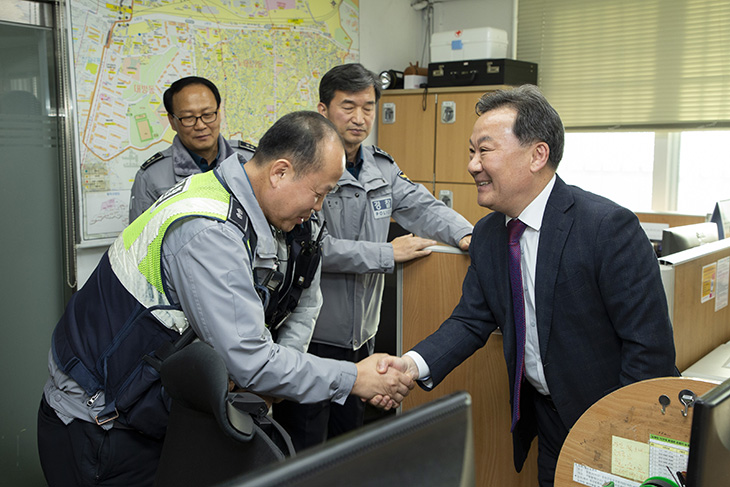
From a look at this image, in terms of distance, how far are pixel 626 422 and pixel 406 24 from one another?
462cm

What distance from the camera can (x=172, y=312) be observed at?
4.76ft

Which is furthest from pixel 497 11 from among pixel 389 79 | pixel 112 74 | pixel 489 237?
pixel 489 237

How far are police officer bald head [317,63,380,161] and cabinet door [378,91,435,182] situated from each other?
7.79ft

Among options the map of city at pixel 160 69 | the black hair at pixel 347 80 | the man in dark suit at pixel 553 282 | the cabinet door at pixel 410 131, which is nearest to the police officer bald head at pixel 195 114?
the map of city at pixel 160 69

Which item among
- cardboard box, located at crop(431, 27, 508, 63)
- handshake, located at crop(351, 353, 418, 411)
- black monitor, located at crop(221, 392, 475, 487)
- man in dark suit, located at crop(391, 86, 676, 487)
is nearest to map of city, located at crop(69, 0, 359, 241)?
cardboard box, located at crop(431, 27, 508, 63)

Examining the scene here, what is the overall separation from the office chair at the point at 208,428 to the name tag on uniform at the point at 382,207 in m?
1.44

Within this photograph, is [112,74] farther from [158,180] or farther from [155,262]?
[155,262]

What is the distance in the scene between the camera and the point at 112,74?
320 cm

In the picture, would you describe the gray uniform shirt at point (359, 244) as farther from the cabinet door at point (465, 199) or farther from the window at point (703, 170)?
the window at point (703, 170)

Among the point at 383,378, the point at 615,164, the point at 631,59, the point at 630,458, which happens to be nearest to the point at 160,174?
the point at 383,378

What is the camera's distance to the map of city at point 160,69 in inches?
123

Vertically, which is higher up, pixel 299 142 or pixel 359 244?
pixel 299 142

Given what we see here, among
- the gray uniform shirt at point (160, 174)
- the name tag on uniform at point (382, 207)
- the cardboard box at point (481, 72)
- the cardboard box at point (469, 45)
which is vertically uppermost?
the cardboard box at point (469, 45)

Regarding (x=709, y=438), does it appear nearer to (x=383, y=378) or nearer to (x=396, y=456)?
(x=396, y=456)
